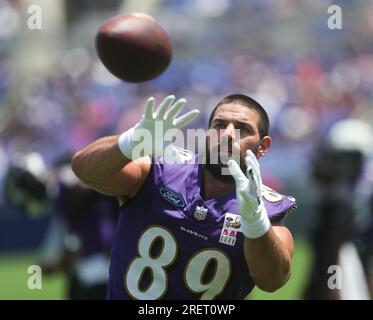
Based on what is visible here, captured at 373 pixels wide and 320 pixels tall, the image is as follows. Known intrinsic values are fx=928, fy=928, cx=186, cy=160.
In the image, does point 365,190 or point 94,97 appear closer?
point 365,190

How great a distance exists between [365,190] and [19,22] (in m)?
8.89

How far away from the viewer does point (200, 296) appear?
3402 millimetres

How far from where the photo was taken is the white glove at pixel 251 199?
10.0ft

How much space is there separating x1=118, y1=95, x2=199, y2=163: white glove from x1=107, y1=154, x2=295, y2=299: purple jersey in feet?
0.86

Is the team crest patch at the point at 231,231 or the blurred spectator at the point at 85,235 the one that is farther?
the blurred spectator at the point at 85,235

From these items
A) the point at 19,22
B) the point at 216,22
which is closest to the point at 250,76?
the point at 216,22

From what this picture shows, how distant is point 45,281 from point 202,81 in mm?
4313

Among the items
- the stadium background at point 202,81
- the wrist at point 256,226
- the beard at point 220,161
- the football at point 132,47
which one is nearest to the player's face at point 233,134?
the beard at point 220,161

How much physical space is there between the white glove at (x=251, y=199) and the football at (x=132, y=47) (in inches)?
32.5

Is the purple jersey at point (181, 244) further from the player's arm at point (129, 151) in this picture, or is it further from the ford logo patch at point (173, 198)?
the player's arm at point (129, 151)

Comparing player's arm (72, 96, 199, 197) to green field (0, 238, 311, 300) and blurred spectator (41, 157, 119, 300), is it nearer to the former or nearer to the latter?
blurred spectator (41, 157, 119, 300)

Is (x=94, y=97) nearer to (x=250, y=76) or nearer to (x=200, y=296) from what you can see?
(x=250, y=76)

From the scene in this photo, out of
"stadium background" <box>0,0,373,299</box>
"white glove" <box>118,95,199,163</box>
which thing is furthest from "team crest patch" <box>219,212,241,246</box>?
"stadium background" <box>0,0,373,299</box>

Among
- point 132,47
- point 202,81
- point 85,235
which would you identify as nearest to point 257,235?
point 132,47
